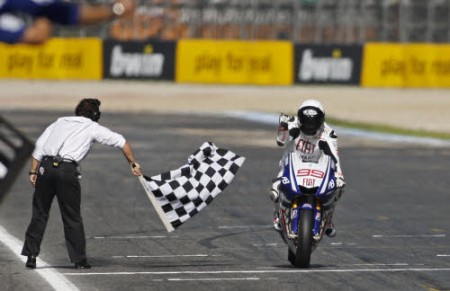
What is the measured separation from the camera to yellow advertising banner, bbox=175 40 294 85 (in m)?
50.9

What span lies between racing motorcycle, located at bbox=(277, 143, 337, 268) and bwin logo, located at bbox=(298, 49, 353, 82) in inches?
1568

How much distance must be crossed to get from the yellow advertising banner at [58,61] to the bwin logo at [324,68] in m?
8.17

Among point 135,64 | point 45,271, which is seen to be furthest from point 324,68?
point 45,271

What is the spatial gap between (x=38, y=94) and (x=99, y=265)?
123ft

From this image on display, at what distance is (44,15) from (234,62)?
4777 centimetres

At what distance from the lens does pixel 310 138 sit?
11.3 meters

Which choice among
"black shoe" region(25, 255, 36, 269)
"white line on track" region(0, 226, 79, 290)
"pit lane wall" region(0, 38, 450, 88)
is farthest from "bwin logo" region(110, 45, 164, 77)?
"black shoe" region(25, 255, 36, 269)

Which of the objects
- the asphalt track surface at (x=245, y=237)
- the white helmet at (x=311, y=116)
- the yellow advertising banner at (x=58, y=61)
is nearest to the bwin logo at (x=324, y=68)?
the yellow advertising banner at (x=58, y=61)

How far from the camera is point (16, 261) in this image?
11.3 m

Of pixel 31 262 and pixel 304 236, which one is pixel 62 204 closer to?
pixel 31 262

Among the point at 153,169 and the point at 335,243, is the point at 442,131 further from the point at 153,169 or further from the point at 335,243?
the point at 335,243

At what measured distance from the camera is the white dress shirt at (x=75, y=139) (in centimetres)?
1077

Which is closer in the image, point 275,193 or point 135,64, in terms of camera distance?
point 275,193

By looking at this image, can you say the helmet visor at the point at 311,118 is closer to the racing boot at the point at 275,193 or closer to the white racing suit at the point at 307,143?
the white racing suit at the point at 307,143
